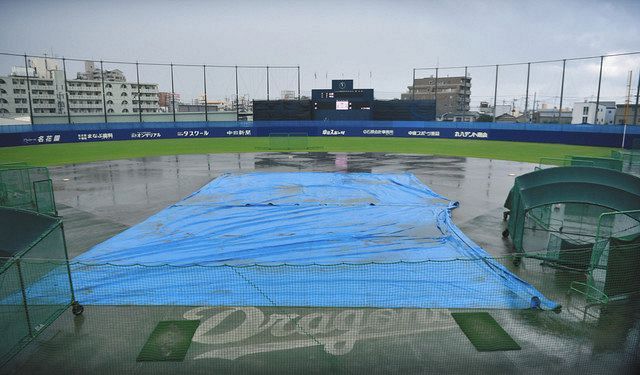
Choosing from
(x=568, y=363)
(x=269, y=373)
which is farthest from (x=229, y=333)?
(x=568, y=363)

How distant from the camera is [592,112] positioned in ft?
304

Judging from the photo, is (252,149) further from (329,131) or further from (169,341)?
(169,341)

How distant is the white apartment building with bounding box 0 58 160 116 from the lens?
10275cm

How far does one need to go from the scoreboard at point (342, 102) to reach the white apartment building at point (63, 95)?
69.6 metres

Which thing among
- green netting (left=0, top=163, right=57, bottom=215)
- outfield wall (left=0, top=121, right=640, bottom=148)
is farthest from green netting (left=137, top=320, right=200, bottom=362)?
outfield wall (left=0, top=121, right=640, bottom=148)

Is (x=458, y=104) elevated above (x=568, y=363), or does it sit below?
above

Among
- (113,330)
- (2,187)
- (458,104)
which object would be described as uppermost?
(458,104)

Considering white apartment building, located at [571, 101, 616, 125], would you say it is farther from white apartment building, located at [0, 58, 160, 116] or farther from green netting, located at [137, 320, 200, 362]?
white apartment building, located at [0, 58, 160, 116]

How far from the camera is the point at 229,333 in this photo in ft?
25.5

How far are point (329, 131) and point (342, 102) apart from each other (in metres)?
4.41

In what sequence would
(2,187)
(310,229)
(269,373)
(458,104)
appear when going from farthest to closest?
(458,104)
(2,187)
(310,229)
(269,373)

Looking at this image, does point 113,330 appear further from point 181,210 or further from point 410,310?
point 181,210

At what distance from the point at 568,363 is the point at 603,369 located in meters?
0.49

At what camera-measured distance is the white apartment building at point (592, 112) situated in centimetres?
8788
